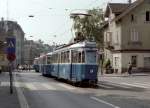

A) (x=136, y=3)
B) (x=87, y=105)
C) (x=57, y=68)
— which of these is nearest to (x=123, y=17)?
(x=136, y=3)

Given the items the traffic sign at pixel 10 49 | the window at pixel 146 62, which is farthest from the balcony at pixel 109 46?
the traffic sign at pixel 10 49

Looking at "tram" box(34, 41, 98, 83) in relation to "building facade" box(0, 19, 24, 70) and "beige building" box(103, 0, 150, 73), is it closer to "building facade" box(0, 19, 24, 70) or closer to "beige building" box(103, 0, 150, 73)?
"building facade" box(0, 19, 24, 70)

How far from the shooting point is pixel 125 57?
70.8 metres

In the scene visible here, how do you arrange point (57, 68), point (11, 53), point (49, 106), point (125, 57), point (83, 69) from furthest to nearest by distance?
point (125, 57), point (57, 68), point (83, 69), point (11, 53), point (49, 106)

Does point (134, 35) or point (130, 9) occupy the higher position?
point (130, 9)

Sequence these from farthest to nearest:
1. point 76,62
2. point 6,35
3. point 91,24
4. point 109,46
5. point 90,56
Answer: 1. point 91,24
2. point 109,46
3. point 6,35
4. point 76,62
5. point 90,56

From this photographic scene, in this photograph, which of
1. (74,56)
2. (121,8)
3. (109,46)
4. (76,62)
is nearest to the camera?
(76,62)

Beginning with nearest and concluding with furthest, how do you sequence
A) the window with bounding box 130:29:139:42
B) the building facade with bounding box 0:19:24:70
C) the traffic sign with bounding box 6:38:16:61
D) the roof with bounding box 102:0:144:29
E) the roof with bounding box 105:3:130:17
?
the traffic sign with bounding box 6:38:16:61 → the building facade with bounding box 0:19:24:70 → the roof with bounding box 102:0:144:29 → the window with bounding box 130:29:139:42 → the roof with bounding box 105:3:130:17

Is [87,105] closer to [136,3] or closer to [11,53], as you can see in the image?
[11,53]

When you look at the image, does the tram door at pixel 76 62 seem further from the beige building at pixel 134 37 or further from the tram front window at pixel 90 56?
the beige building at pixel 134 37

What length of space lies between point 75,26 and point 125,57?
35.2 metres

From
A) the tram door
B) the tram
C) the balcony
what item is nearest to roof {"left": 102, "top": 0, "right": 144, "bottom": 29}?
the balcony

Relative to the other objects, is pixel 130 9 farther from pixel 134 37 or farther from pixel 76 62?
pixel 76 62

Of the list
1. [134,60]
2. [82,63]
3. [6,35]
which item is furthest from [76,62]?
[6,35]
